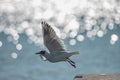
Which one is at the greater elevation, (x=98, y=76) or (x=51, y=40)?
(x=98, y=76)

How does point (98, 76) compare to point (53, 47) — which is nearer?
point (53, 47)

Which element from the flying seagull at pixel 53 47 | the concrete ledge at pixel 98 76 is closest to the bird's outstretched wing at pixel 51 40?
the flying seagull at pixel 53 47

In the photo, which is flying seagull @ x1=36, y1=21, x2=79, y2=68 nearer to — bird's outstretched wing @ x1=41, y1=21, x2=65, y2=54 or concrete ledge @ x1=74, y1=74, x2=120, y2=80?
bird's outstretched wing @ x1=41, y1=21, x2=65, y2=54

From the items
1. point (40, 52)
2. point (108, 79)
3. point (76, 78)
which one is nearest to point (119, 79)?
point (108, 79)

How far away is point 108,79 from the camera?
38.9 metres

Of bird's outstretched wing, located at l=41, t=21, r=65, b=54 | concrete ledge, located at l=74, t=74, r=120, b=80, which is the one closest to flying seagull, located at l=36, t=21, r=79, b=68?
bird's outstretched wing, located at l=41, t=21, r=65, b=54

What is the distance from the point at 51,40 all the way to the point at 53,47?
0.52 m

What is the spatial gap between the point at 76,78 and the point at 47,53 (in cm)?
1124

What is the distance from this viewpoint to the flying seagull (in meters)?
25.6

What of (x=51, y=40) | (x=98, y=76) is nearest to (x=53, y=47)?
(x=51, y=40)

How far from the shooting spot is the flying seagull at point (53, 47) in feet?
84.0

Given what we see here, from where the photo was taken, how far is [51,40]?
2655 cm

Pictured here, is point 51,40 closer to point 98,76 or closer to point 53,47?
point 53,47

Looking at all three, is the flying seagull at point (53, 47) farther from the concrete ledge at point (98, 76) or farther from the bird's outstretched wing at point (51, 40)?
the concrete ledge at point (98, 76)
